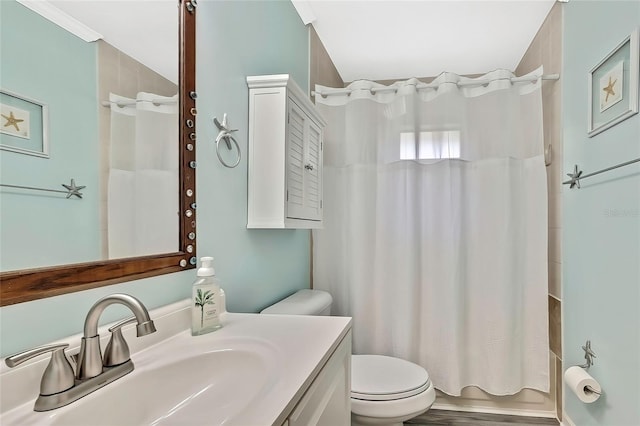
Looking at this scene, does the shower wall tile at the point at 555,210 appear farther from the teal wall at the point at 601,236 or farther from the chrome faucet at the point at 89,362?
the chrome faucet at the point at 89,362

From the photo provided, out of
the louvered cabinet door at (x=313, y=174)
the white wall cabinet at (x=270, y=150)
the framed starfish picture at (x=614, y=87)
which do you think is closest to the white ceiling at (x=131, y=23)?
the white wall cabinet at (x=270, y=150)

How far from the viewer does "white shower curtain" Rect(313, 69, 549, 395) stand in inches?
82.4

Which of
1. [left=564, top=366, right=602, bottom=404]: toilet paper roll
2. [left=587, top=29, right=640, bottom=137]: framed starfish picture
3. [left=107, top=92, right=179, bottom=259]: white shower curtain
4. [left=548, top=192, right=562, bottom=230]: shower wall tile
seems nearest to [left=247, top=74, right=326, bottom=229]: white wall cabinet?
[left=107, top=92, right=179, bottom=259]: white shower curtain

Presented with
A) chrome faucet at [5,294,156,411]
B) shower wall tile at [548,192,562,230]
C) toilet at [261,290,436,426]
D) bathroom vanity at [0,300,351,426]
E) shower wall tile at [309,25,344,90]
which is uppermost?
shower wall tile at [309,25,344,90]

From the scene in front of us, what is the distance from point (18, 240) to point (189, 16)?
2.52 feet

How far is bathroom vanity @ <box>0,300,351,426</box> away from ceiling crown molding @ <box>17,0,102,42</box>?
1.97 feet

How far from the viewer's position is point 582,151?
1714 mm

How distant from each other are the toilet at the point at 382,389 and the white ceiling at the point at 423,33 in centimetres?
157

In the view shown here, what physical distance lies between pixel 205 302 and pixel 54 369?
0.40 meters

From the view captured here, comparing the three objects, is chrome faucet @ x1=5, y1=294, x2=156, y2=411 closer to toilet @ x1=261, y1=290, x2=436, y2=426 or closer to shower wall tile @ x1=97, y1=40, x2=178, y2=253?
shower wall tile @ x1=97, y1=40, x2=178, y2=253

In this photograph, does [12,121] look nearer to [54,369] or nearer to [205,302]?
[54,369]

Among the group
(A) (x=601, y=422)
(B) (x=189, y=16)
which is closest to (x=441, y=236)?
(A) (x=601, y=422)

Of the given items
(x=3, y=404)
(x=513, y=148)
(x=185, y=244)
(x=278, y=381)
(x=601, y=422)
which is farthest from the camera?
(x=513, y=148)

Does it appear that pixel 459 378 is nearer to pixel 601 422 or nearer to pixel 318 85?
pixel 601 422
